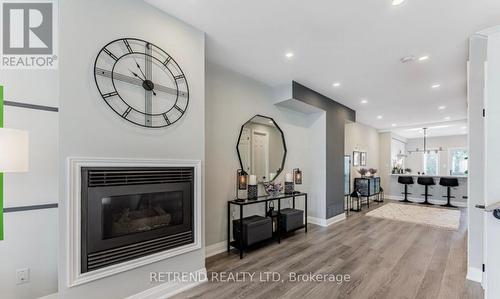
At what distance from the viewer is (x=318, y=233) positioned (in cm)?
429

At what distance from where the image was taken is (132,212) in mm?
2045

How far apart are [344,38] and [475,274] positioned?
3.17 m

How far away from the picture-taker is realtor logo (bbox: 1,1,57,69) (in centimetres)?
180

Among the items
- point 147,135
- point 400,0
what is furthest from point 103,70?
point 400,0

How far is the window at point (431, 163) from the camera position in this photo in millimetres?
10548

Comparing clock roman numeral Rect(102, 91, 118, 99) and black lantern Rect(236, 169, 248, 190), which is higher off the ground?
clock roman numeral Rect(102, 91, 118, 99)

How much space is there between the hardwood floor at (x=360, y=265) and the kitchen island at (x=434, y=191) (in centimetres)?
377

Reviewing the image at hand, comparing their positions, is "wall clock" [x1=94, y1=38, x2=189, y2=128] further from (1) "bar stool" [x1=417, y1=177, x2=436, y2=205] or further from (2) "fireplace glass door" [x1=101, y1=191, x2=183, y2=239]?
(1) "bar stool" [x1=417, y1=177, x2=436, y2=205]

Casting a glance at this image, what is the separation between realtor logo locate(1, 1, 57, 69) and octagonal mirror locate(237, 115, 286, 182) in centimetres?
Answer: 250

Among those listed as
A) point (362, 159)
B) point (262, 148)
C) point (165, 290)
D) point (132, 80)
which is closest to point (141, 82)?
point (132, 80)

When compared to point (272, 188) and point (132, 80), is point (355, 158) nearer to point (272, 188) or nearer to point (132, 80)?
point (272, 188)

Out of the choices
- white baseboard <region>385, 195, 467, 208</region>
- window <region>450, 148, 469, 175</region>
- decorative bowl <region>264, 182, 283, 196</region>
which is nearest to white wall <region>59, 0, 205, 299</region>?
decorative bowl <region>264, 182, 283, 196</region>

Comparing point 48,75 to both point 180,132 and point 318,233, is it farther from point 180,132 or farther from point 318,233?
point 318,233

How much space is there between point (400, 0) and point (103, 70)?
2.71 m
